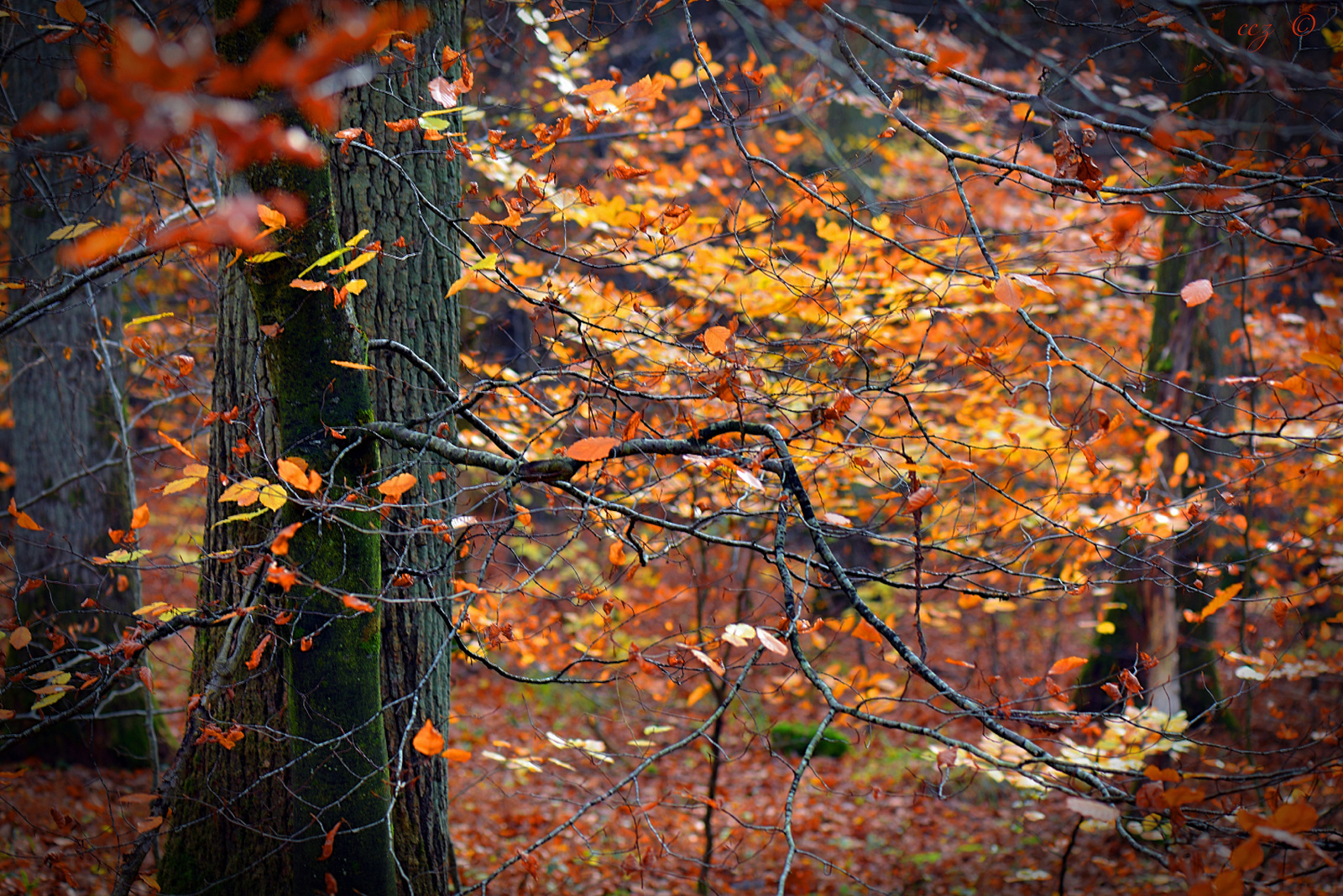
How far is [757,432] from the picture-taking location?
2.34 meters

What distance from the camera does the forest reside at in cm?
210

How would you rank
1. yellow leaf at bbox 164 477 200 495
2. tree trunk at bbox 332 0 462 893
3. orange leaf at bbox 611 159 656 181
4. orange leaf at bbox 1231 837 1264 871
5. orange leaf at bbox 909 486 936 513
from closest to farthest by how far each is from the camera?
orange leaf at bbox 1231 837 1264 871, orange leaf at bbox 909 486 936 513, yellow leaf at bbox 164 477 200 495, orange leaf at bbox 611 159 656 181, tree trunk at bbox 332 0 462 893

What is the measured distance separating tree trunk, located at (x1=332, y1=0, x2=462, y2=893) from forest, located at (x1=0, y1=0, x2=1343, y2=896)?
0.02 metres

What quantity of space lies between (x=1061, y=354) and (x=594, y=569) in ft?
24.9

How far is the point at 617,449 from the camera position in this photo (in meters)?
2.35

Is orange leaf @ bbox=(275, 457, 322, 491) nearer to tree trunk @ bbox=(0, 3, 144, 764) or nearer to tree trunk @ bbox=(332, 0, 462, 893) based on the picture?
tree trunk @ bbox=(332, 0, 462, 893)

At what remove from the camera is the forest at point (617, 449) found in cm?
210

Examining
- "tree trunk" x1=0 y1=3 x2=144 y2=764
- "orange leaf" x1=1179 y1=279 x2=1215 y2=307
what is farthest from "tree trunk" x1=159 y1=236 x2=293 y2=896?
"tree trunk" x1=0 y1=3 x2=144 y2=764

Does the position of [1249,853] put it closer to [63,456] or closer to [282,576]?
[282,576]

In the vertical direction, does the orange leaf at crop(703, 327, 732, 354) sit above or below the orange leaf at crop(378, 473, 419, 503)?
above

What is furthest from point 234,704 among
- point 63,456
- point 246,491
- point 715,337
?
point 63,456

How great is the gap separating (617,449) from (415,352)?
1.06m

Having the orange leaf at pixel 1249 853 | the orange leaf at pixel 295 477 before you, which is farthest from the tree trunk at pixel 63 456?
the orange leaf at pixel 1249 853

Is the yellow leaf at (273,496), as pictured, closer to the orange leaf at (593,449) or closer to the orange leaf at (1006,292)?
the orange leaf at (593,449)
